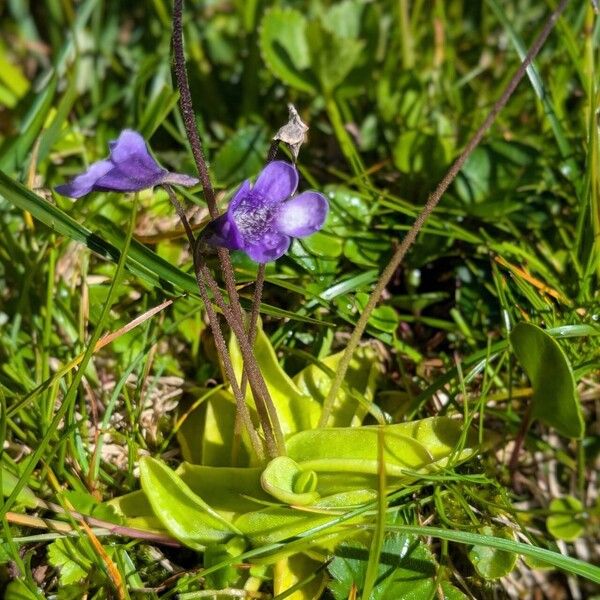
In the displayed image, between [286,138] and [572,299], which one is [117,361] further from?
[572,299]

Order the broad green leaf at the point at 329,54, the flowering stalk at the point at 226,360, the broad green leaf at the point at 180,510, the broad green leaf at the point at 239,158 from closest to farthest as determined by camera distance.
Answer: the flowering stalk at the point at 226,360 → the broad green leaf at the point at 180,510 → the broad green leaf at the point at 239,158 → the broad green leaf at the point at 329,54

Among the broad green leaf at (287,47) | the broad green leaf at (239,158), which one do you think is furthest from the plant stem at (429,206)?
the broad green leaf at (287,47)

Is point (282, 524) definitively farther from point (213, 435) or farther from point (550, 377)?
point (550, 377)

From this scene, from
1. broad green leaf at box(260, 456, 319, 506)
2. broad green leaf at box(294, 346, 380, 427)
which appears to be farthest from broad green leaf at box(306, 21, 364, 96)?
broad green leaf at box(260, 456, 319, 506)

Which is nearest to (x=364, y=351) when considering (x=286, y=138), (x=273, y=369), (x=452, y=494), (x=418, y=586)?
(x=273, y=369)

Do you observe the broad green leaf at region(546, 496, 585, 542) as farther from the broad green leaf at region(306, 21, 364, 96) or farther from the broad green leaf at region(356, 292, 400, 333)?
the broad green leaf at region(306, 21, 364, 96)

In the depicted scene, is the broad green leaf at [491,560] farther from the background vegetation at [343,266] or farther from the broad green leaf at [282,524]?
the broad green leaf at [282,524]
